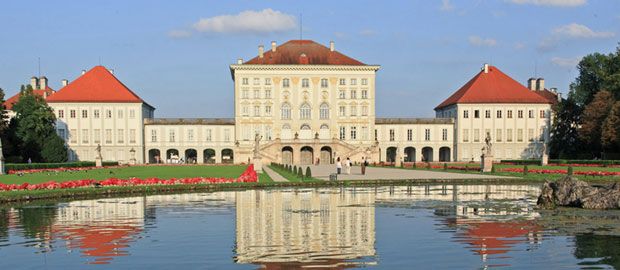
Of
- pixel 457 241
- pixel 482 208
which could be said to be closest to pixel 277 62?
pixel 482 208

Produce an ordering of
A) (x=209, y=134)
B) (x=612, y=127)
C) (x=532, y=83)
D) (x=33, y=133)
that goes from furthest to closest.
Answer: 1. (x=532, y=83)
2. (x=209, y=134)
3. (x=33, y=133)
4. (x=612, y=127)

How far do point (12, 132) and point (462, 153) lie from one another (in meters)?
47.8

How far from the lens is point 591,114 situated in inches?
2309

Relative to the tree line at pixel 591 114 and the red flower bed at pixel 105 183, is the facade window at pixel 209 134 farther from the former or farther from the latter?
the red flower bed at pixel 105 183

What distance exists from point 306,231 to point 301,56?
65.6m

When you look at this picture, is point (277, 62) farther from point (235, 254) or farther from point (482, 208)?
point (235, 254)

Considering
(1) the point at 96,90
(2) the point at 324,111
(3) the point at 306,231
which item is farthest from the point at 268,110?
(3) the point at 306,231

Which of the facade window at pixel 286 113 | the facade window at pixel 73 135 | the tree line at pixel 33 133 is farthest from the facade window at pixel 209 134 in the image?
the tree line at pixel 33 133

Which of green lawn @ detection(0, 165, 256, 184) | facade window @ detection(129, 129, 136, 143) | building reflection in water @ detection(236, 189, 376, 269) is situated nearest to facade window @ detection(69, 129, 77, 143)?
facade window @ detection(129, 129, 136, 143)

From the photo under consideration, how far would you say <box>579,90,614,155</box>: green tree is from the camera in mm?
57531

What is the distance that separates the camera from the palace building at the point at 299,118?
76.0m

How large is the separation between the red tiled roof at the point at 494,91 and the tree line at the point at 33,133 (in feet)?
145

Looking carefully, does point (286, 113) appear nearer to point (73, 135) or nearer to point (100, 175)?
point (73, 135)

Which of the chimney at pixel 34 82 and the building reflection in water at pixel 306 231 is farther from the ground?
the chimney at pixel 34 82
